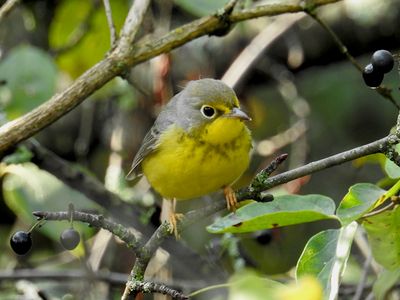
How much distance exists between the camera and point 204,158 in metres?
3.02

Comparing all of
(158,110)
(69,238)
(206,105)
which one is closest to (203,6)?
(206,105)

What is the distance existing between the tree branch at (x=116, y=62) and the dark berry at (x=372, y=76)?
2.48ft

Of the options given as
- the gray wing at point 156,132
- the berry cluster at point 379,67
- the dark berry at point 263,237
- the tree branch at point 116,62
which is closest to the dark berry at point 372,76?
the berry cluster at point 379,67

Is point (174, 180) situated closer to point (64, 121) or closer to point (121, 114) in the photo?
point (121, 114)

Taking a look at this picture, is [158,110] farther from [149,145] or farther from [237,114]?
[237,114]

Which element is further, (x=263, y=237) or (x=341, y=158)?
(x=263, y=237)

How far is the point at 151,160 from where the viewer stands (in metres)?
3.33

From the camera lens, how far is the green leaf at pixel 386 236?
6.86ft

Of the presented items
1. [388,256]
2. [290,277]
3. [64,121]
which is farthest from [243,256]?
[64,121]

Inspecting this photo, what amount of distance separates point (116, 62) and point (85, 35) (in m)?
1.55

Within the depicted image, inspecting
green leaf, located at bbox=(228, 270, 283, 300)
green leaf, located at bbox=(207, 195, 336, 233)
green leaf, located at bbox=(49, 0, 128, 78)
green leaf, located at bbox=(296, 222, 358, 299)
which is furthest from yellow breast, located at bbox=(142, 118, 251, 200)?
green leaf, located at bbox=(228, 270, 283, 300)

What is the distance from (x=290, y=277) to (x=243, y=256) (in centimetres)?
24

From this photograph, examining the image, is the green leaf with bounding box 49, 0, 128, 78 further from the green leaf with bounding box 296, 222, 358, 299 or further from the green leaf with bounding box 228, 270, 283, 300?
the green leaf with bounding box 228, 270, 283, 300

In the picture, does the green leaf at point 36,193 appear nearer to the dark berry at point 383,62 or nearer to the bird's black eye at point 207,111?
the bird's black eye at point 207,111
